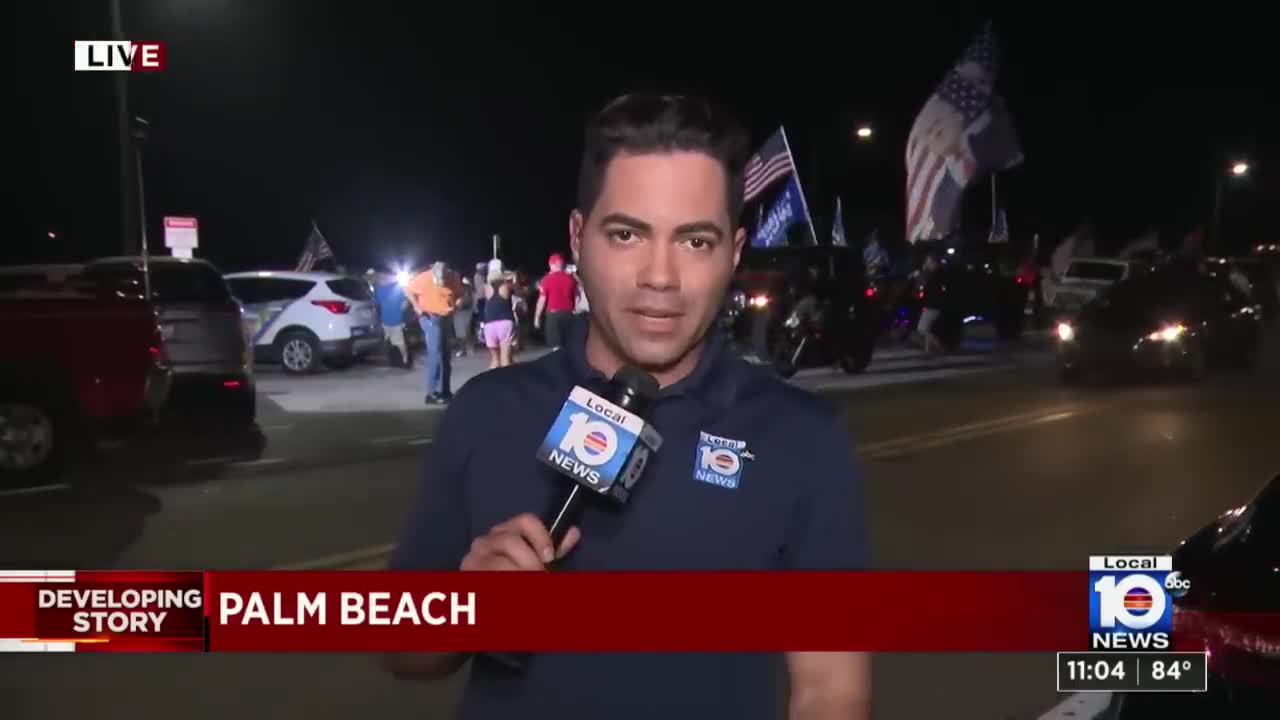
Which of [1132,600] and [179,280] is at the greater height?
[179,280]

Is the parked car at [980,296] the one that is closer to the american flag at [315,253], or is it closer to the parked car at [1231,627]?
the american flag at [315,253]

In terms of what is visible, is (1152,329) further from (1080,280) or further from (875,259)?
(875,259)

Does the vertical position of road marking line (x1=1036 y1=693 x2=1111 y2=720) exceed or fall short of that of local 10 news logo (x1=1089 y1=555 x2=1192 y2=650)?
it falls short

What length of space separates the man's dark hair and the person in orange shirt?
15053 mm

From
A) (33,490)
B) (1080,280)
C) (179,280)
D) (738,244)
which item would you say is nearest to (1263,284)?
(1080,280)

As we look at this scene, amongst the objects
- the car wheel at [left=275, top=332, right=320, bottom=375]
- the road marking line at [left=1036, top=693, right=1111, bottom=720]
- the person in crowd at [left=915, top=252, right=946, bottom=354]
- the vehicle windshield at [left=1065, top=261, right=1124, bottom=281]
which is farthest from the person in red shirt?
the vehicle windshield at [left=1065, top=261, right=1124, bottom=281]

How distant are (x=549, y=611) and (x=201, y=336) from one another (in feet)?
45.0

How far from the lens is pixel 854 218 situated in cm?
8631

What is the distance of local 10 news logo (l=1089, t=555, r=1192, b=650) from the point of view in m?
3.62

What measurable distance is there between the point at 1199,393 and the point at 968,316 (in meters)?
12.5

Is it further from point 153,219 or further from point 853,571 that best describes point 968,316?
point 153,219

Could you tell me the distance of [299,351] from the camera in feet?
76.5

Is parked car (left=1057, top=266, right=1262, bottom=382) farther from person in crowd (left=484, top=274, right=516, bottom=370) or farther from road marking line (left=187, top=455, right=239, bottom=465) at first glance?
road marking line (left=187, top=455, right=239, bottom=465)

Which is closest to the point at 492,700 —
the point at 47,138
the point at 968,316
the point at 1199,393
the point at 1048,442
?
the point at 1048,442
